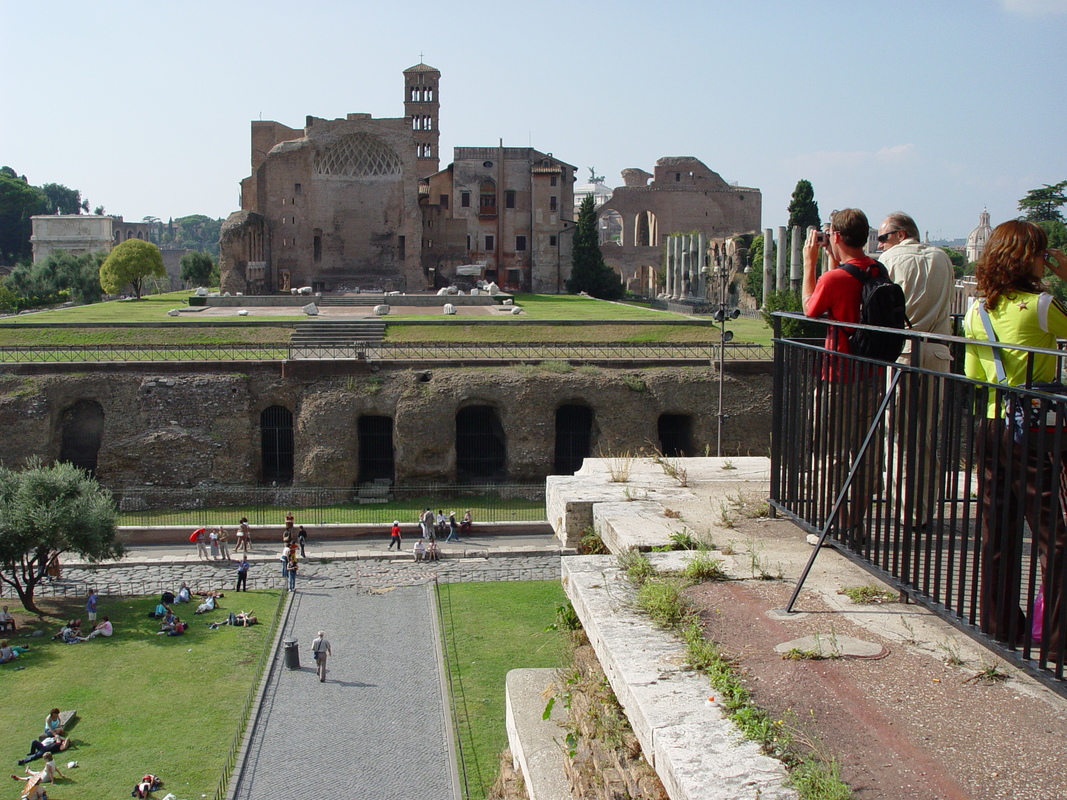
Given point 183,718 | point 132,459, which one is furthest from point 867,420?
point 132,459

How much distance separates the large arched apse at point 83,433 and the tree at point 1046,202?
5695 cm

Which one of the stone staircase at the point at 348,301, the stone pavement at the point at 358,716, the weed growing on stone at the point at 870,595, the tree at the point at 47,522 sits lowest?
the stone pavement at the point at 358,716

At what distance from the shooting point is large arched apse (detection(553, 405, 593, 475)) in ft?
92.8

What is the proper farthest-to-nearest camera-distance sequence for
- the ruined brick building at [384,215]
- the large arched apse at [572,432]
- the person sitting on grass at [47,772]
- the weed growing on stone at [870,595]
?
1. the ruined brick building at [384,215]
2. the large arched apse at [572,432]
3. the person sitting on grass at [47,772]
4. the weed growing on stone at [870,595]

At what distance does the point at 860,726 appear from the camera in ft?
11.1

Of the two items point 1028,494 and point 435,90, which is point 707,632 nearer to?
point 1028,494

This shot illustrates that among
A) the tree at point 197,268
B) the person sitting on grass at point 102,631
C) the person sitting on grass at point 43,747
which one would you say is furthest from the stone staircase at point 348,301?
the person sitting on grass at point 43,747

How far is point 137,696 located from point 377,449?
47.4ft

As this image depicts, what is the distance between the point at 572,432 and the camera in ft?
93.0

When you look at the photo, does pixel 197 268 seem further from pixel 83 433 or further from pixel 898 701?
pixel 898 701

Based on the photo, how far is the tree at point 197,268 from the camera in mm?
65438

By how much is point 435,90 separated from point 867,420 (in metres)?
65.9

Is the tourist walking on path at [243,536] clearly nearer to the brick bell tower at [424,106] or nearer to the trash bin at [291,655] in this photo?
the trash bin at [291,655]

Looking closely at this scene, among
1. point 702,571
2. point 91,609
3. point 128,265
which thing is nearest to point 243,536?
point 91,609
